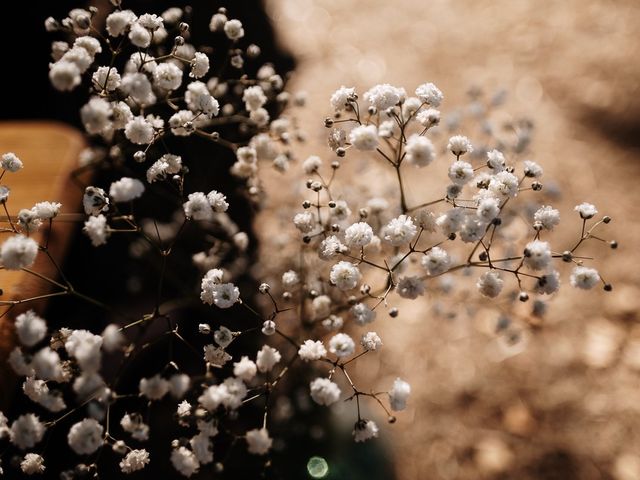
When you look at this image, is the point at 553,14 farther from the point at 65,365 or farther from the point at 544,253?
the point at 65,365

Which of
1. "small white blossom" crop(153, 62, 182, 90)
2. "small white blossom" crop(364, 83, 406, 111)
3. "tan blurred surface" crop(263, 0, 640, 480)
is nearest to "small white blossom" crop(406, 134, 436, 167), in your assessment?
"small white blossom" crop(364, 83, 406, 111)

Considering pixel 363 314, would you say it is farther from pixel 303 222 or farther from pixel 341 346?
pixel 303 222

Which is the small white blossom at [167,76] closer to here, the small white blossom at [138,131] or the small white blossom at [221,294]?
the small white blossom at [138,131]

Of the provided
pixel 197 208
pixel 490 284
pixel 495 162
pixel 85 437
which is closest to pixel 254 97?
pixel 197 208

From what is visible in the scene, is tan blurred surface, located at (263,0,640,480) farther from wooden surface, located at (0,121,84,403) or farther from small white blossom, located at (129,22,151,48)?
small white blossom, located at (129,22,151,48)

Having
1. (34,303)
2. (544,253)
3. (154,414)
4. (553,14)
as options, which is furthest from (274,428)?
(553,14)
